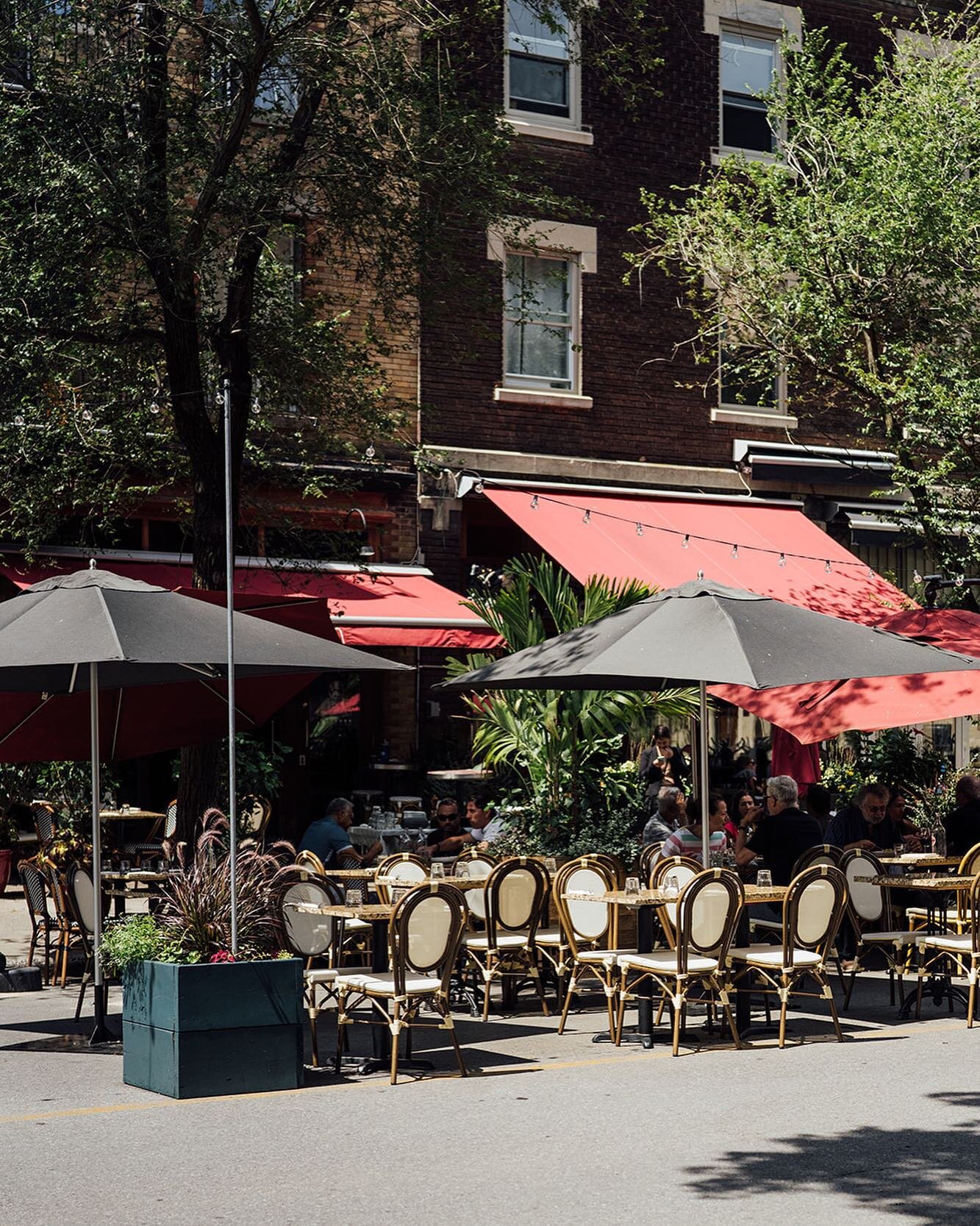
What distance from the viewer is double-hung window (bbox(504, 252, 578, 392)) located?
21250mm

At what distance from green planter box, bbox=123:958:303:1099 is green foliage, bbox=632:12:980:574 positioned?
36.3 ft

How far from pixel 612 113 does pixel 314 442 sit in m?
7.34

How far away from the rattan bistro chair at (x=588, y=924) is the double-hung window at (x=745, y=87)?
45.7 feet

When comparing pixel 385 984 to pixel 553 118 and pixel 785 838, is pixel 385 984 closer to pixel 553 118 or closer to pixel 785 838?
pixel 785 838

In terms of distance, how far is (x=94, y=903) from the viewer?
35.2 ft

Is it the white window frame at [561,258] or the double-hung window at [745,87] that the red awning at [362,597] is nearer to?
the white window frame at [561,258]

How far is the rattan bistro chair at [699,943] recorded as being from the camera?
392 inches

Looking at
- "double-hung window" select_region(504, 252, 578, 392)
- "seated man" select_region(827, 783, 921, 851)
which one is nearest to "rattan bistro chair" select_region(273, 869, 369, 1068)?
"seated man" select_region(827, 783, 921, 851)

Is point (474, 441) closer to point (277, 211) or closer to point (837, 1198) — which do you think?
point (277, 211)

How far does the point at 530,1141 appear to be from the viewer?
7.55 metres

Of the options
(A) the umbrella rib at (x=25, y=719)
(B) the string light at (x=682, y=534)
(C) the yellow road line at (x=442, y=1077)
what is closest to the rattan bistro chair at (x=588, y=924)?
(C) the yellow road line at (x=442, y=1077)

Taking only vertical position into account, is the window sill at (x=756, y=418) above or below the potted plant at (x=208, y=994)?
above

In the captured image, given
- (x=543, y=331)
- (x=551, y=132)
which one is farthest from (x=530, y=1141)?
(x=551, y=132)

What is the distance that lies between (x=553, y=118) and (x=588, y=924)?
13216 millimetres
